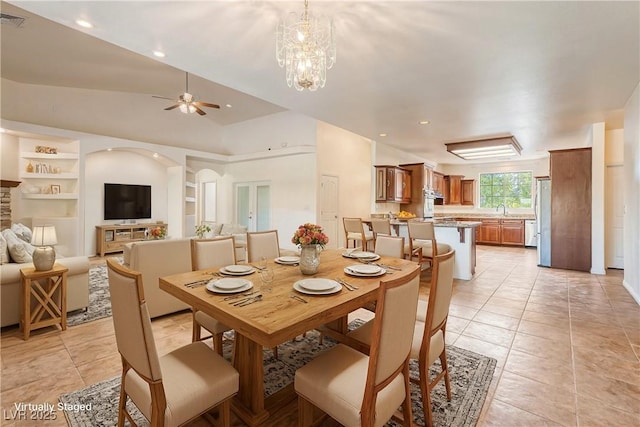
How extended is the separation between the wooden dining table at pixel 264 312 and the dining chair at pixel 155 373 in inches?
9.8

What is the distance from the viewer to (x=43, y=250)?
9.29 feet

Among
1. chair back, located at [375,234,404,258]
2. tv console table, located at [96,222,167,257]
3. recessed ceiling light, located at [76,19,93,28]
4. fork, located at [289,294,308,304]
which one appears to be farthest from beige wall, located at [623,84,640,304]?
tv console table, located at [96,222,167,257]

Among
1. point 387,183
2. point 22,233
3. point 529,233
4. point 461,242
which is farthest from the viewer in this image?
point 529,233

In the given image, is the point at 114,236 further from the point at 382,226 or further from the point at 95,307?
the point at 382,226

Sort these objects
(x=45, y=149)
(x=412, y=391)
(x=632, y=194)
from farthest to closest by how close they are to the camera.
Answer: (x=45, y=149) → (x=632, y=194) → (x=412, y=391)

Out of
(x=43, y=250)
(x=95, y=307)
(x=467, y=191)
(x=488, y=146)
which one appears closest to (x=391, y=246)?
(x=43, y=250)

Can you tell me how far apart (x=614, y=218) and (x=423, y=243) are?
3901mm

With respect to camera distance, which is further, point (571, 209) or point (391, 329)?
point (571, 209)

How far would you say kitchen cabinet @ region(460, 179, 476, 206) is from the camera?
9.92 metres

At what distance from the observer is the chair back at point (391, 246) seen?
9.76 ft

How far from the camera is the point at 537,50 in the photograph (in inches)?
106

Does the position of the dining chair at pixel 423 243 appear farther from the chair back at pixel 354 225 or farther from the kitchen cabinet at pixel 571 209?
the kitchen cabinet at pixel 571 209

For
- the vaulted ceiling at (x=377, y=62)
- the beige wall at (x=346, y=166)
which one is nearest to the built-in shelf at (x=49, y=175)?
the vaulted ceiling at (x=377, y=62)

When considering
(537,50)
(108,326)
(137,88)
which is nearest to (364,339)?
(108,326)
